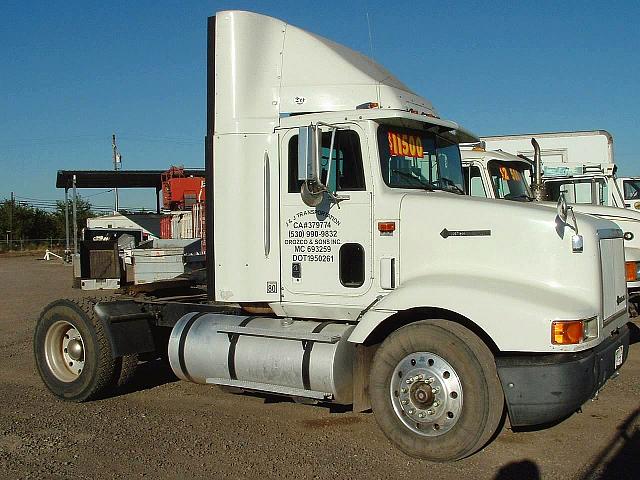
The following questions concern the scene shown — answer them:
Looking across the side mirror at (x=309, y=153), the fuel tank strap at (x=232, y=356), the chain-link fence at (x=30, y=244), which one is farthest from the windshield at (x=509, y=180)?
the chain-link fence at (x=30, y=244)

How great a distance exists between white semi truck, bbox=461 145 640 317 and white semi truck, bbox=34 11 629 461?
218 centimetres

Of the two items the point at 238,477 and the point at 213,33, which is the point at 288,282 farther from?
the point at 213,33

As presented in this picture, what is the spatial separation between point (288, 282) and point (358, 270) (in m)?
0.72

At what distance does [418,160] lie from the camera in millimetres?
6523

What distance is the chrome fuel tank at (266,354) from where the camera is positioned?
5.97 meters

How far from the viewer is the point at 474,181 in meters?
8.97

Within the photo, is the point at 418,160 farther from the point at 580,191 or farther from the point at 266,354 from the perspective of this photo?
the point at 580,191

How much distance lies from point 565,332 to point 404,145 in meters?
2.22

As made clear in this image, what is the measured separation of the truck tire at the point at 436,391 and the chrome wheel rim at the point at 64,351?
11.9ft

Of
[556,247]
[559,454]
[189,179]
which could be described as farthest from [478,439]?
[189,179]

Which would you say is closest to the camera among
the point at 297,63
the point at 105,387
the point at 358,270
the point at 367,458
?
the point at 367,458

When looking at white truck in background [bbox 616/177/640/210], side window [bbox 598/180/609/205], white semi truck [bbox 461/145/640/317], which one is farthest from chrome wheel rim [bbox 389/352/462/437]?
white truck in background [bbox 616/177/640/210]

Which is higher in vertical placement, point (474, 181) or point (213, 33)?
point (213, 33)

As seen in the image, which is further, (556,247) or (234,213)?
(234,213)
